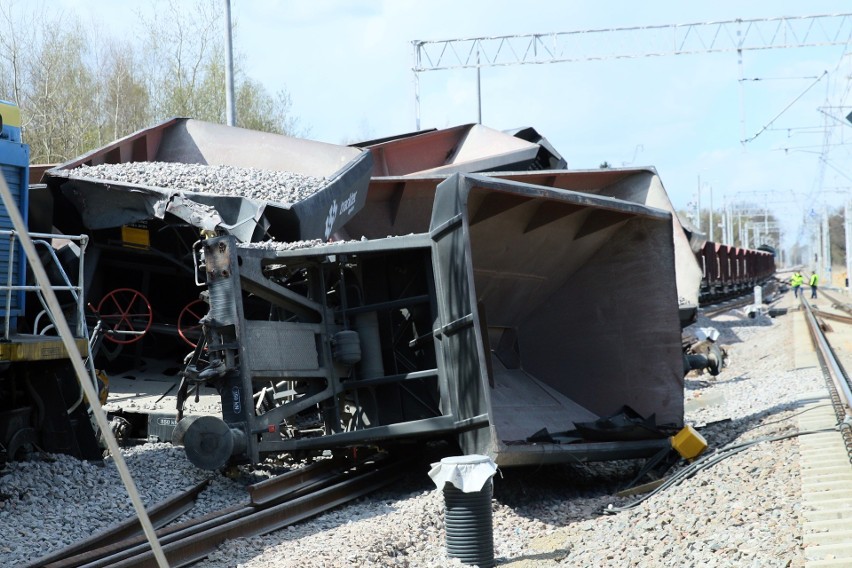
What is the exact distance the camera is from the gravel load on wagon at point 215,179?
30.3 ft

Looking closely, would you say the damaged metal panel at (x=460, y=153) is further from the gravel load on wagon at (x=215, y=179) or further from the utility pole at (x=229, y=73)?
the utility pole at (x=229, y=73)

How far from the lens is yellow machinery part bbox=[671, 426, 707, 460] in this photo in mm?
7711

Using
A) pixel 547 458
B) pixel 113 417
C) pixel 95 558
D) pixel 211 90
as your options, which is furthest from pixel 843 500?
pixel 211 90

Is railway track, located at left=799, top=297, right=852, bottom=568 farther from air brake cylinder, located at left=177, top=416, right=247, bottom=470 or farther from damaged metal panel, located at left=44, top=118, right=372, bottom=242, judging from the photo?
damaged metal panel, located at left=44, top=118, right=372, bottom=242

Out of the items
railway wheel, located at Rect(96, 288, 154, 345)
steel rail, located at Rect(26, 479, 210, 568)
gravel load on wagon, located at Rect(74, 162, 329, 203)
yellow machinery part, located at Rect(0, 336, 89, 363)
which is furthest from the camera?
railway wheel, located at Rect(96, 288, 154, 345)

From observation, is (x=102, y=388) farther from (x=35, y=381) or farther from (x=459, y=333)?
(x=459, y=333)

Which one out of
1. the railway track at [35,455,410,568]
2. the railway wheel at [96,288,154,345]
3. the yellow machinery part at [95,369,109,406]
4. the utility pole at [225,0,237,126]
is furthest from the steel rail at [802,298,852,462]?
the utility pole at [225,0,237,126]

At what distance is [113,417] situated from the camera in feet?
28.7

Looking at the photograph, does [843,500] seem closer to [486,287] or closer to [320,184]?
[486,287]

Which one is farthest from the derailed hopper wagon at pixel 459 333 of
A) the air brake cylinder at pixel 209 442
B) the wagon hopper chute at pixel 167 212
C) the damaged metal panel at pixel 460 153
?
the damaged metal panel at pixel 460 153

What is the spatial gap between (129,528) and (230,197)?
3648mm

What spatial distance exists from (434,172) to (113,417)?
6206 millimetres

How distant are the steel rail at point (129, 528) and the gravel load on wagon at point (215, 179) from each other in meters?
3.07

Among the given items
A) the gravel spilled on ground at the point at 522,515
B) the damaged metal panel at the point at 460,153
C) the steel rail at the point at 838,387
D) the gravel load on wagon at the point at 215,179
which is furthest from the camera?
the damaged metal panel at the point at 460,153
